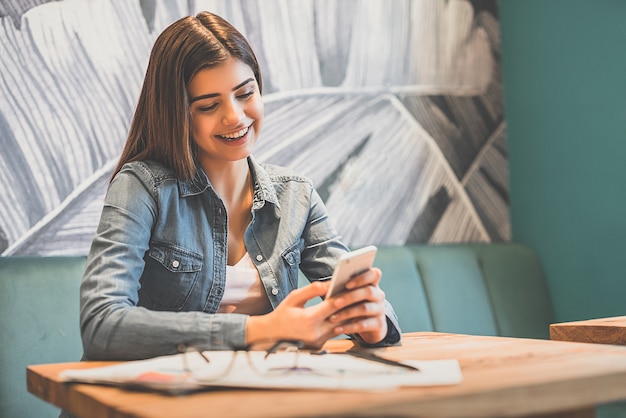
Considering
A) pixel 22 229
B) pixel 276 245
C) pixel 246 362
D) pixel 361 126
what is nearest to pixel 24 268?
pixel 22 229

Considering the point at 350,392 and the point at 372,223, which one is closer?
the point at 350,392

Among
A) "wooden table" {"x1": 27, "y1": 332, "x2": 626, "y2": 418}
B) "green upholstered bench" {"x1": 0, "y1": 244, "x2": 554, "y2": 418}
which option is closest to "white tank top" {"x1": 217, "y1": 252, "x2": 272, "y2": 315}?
"wooden table" {"x1": 27, "y1": 332, "x2": 626, "y2": 418}

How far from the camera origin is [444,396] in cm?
90

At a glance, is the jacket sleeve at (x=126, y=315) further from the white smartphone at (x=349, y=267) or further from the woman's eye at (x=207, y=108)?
the woman's eye at (x=207, y=108)

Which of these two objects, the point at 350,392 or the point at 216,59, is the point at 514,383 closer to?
the point at 350,392

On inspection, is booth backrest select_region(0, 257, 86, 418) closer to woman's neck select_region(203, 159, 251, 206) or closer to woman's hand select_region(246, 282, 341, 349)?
woman's neck select_region(203, 159, 251, 206)

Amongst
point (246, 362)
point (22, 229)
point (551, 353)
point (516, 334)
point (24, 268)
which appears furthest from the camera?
point (516, 334)

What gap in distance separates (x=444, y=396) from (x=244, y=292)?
814mm

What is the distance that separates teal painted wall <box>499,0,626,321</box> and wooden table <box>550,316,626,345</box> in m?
1.13

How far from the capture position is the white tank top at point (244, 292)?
1.65 metres

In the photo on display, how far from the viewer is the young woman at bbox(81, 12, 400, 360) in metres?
1.52

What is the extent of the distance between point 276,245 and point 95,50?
0.96 metres

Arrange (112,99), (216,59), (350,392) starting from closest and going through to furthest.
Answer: (350,392) → (216,59) → (112,99)

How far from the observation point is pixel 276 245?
1.71 metres
